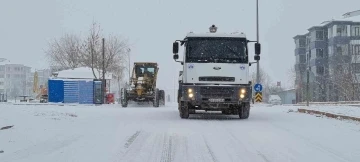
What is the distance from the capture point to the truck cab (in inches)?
677

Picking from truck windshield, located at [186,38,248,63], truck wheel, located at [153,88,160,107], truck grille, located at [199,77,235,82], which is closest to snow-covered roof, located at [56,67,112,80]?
truck wheel, located at [153,88,160,107]

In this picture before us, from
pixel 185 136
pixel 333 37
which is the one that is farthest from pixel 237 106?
pixel 333 37

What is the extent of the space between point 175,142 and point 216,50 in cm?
710

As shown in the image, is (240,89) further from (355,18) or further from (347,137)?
(355,18)

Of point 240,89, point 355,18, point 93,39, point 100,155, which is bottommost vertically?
point 100,155

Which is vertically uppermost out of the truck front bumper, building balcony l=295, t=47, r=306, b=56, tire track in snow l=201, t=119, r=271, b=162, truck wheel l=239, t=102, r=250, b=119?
building balcony l=295, t=47, r=306, b=56

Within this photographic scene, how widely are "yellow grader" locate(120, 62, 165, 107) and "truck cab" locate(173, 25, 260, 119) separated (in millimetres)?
15013

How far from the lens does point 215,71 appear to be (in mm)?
17219

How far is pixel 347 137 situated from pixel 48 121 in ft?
27.7

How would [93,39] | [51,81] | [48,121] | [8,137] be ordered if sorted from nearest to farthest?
[8,137] < [48,121] < [51,81] < [93,39]

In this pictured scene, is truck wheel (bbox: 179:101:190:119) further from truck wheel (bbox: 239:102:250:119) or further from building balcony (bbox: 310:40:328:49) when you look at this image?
building balcony (bbox: 310:40:328:49)

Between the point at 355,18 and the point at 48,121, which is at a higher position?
the point at 355,18

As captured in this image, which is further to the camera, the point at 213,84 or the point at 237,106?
the point at 237,106

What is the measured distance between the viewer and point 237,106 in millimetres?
18484
